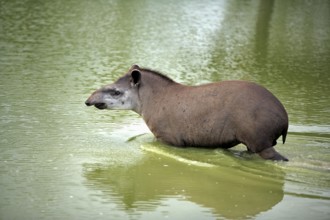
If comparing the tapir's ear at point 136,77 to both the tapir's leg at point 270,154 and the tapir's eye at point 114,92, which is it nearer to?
the tapir's eye at point 114,92

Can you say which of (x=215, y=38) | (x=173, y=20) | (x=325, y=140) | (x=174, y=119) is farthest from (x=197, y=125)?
(x=173, y=20)

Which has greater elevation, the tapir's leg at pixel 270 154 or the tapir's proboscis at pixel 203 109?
the tapir's proboscis at pixel 203 109

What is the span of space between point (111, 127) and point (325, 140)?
287cm

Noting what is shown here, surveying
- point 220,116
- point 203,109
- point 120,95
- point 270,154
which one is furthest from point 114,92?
point 270,154

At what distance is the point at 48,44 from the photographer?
16484mm

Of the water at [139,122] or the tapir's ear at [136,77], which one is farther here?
the tapir's ear at [136,77]

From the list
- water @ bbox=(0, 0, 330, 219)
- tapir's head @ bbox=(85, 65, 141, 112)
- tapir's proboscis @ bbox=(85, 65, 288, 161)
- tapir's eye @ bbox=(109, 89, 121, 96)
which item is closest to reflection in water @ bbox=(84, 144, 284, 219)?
water @ bbox=(0, 0, 330, 219)

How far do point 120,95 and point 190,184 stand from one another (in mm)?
2443

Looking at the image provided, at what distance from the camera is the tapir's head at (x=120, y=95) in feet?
32.2

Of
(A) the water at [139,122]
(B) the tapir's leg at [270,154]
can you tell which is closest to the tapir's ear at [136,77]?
(A) the water at [139,122]

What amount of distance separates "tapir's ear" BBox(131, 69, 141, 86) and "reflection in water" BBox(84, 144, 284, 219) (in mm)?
1269

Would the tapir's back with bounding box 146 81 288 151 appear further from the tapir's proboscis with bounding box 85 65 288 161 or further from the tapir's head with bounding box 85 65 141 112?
the tapir's head with bounding box 85 65 141 112

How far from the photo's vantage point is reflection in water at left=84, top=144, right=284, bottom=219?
23.4 ft

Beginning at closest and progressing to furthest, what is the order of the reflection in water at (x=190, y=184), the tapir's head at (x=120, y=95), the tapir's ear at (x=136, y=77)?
1. the reflection in water at (x=190, y=184)
2. the tapir's ear at (x=136, y=77)
3. the tapir's head at (x=120, y=95)
